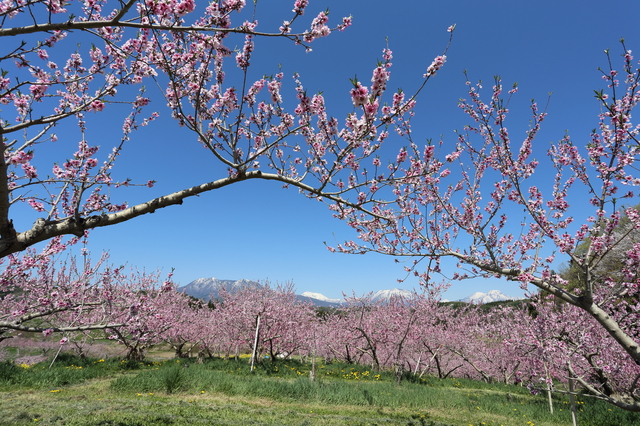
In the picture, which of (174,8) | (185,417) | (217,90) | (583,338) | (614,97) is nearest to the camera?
(174,8)

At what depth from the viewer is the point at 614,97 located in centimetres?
479

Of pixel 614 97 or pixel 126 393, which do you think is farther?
pixel 126 393

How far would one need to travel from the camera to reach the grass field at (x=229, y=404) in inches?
252

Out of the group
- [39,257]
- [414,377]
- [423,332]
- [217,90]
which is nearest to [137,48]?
[217,90]

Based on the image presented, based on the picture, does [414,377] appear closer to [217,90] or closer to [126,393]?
[126,393]

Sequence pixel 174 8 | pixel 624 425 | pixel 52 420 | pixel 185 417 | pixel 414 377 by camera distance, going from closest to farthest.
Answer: pixel 174 8 → pixel 52 420 → pixel 185 417 → pixel 624 425 → pixel 414 377

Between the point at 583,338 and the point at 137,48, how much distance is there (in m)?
10.9

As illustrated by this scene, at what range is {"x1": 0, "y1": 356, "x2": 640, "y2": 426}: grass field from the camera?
6.40 metres

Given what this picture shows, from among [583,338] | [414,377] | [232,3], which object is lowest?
[414,377]

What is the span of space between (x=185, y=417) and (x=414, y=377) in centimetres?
1165

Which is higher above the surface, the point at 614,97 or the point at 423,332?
the point at 614,97

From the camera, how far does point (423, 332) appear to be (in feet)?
54.8

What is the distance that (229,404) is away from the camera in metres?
7.79

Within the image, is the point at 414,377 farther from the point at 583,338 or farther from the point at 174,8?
the point at 174,8
